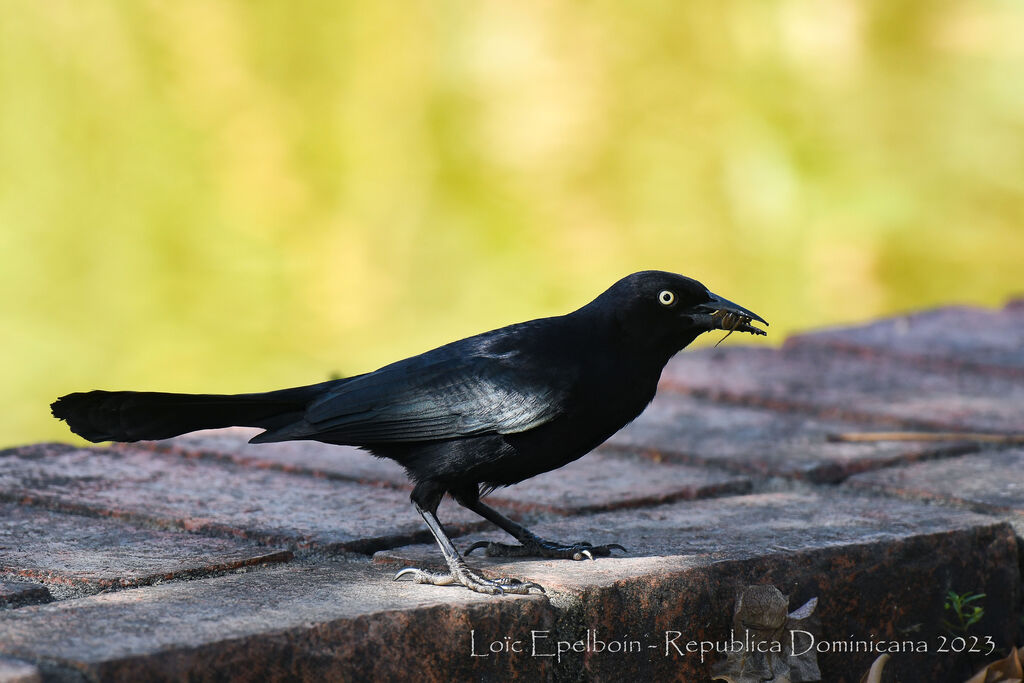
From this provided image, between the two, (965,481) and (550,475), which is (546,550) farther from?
(965,481)

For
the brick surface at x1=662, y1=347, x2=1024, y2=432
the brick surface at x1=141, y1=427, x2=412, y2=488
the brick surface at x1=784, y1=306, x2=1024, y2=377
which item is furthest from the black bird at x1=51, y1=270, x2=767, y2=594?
the brick surface at x1=784, y1=306, x2=1024, y2=377

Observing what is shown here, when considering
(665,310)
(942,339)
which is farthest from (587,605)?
(942,339)

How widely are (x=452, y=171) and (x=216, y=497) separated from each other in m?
3.25

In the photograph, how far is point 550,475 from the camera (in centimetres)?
309

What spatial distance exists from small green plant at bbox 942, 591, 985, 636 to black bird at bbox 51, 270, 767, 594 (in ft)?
1.89

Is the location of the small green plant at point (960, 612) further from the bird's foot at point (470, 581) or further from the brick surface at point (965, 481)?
the bird's foot at point (470, 581)

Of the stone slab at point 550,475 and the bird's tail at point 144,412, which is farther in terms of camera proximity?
the stone slab at point 550,475

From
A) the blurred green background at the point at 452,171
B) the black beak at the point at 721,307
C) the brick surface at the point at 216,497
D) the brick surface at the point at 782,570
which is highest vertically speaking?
the blurred green background at the point at 452,171

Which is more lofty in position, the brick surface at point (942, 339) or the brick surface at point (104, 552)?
the brick surface at point (942, 339)

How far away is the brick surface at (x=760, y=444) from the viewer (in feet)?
10.1

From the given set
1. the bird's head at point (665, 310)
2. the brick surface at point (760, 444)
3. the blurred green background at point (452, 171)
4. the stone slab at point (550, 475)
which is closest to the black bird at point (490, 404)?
the bird's head at point (665, 310)

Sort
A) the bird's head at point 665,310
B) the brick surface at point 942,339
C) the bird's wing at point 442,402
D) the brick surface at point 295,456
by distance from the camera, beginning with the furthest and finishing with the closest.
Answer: the brick surface at point 942,339 → the brick surface at point 295,456 → the bird's head at point 665,310 → the bird's wing at point 442,402

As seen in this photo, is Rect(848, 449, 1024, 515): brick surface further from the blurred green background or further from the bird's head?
the blurred green background

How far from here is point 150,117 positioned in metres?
5.44
